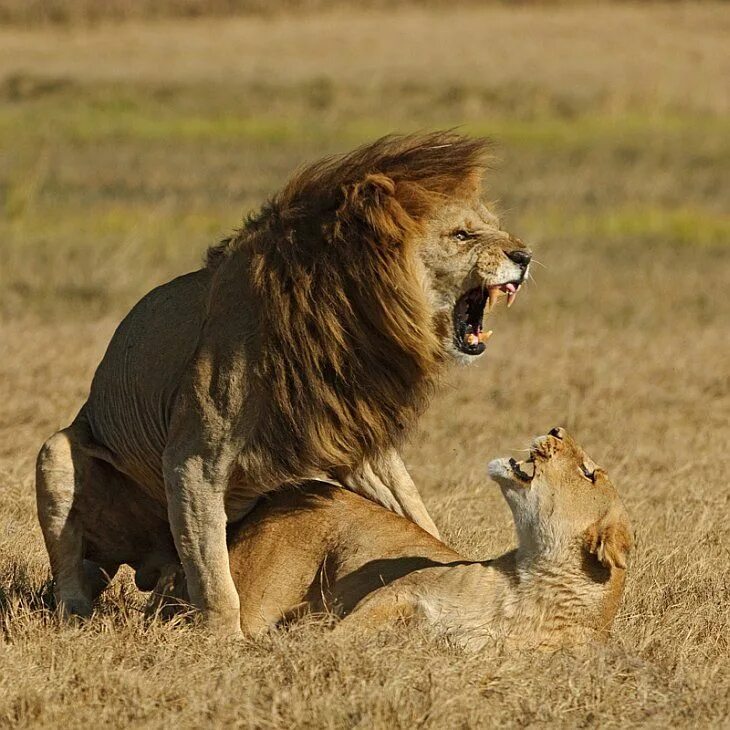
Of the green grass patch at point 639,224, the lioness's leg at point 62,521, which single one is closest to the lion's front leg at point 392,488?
the lioness's leg at point 62,521

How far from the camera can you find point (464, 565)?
5523mm

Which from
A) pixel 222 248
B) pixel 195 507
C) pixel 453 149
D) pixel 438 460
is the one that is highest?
pixel 453 149

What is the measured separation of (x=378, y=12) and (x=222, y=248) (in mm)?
43972

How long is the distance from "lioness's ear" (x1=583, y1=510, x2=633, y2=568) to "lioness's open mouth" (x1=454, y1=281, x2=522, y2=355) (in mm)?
725

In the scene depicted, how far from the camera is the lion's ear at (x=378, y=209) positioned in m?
5.22

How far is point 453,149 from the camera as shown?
5.44 meters

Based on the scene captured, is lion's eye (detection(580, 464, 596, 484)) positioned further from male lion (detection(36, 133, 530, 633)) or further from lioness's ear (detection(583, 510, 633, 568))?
male lion (detection(36, 133, 530, 633))

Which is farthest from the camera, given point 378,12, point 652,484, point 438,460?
point 378,12

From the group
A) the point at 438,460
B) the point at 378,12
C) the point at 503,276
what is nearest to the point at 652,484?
the point at 438,460

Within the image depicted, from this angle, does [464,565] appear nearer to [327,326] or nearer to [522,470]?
[522,470]

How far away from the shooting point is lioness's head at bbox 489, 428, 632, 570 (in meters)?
5.45

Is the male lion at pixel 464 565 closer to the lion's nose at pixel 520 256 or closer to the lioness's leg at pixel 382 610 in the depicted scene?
the lioness's leg at pixel 382 610

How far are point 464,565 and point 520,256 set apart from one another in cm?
109

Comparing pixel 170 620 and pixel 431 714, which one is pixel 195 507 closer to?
pixel 170 620
